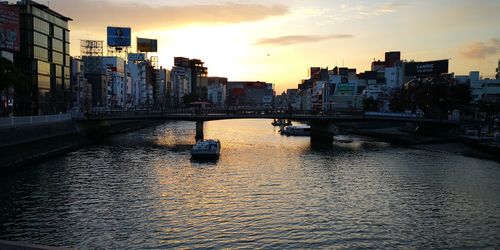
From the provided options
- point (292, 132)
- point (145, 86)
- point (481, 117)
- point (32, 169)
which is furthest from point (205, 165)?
point (145, 86)

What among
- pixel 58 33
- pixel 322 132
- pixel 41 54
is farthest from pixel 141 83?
→ pixel 322 132

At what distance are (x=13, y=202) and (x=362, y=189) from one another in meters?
22.9

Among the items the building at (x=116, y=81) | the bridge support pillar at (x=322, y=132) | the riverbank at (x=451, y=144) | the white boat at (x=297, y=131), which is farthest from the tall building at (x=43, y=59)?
the riverbank at (x=451, y=144)

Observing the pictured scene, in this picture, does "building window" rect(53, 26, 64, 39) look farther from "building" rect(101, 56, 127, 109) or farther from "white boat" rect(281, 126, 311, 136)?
Answer: "white boat" rect(281, 126, 311, 136)

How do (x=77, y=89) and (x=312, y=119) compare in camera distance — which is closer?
(x=312, y=119)

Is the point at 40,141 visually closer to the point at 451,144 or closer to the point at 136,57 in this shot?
the point at 451,144

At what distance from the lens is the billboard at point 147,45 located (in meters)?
160

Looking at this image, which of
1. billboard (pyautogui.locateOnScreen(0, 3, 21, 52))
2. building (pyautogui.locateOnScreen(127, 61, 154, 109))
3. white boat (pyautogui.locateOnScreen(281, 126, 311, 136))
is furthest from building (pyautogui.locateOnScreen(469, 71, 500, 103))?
building (pyautogui.locateOnScreen(127, 61, 154, 109))

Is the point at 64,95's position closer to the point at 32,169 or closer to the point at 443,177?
the point at 32,169

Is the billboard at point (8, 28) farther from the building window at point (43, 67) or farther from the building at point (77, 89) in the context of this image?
the building at point (77, 89)

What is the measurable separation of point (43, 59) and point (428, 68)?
269ft

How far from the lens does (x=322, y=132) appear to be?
3027 inches

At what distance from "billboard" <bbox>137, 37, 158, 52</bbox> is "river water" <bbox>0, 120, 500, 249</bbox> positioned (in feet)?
387

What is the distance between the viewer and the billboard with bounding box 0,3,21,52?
5669 centimetres
